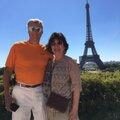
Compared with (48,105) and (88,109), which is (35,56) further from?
(88,109)

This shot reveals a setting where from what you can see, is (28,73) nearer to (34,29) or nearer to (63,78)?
(63,78)

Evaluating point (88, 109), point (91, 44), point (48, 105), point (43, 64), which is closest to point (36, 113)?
point (48, 105)

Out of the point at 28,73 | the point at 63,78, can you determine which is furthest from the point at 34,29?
the point at 63,78

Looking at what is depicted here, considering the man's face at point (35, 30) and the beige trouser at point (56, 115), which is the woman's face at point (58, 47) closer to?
the man's face at point (35, 30)

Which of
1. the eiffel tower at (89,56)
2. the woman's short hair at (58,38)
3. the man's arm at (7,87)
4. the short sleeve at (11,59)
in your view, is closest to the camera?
the woman's short hair at (58,38)

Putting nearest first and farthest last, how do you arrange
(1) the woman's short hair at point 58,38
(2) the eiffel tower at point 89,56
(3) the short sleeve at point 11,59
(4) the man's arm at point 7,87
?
(1) the woman's short hair at point 58,38 → (4) the man's arm at point 7,87 → (3) the short sleeve at point 11,59 → (2) the eiffel tower at point 89,56

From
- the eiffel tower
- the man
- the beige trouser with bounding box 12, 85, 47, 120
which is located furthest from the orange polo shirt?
the eiffel tower

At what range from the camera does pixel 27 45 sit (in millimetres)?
5164

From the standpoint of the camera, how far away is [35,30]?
5.16 metres

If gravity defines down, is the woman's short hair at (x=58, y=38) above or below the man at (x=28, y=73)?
above

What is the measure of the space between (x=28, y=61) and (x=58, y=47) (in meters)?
0.42

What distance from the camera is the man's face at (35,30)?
5164 mm

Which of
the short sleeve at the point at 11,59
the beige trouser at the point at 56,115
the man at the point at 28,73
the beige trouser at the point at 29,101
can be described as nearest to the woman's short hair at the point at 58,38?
the man at the point at 28,73

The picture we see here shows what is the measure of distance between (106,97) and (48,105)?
386 cm
